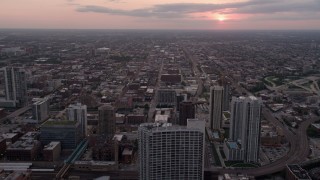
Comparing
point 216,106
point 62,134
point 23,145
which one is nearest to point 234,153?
point 216,106

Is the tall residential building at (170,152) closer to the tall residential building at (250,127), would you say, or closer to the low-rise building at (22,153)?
the tall residential building at (250,127)

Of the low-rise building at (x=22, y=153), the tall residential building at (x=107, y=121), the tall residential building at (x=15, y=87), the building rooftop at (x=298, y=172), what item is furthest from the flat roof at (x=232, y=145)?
the tall residential building at (x=15, y=87)

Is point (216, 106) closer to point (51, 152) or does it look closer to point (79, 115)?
point (79, 115)

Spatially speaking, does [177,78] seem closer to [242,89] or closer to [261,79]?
[242,89]

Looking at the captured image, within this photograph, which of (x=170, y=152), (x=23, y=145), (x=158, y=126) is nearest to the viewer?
(x=170, y=152)

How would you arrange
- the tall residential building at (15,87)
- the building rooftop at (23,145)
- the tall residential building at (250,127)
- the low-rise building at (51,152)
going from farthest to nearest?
the tall residential building at (15,87) < the building rooftop at (23,145) < the low-rise building at (51,152) < the tall residential building at (250,127)

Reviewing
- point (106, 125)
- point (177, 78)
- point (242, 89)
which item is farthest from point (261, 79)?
point (106, 125)

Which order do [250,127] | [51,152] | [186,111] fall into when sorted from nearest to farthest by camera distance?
[250,127] → [51,152] → [186,111]
